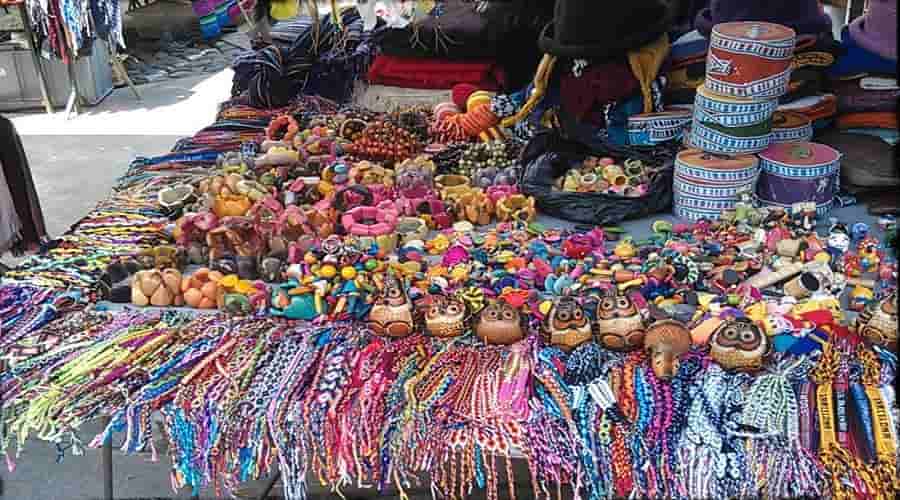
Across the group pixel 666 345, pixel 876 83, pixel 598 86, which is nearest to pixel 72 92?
pixel 598 86

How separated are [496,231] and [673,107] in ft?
2.67

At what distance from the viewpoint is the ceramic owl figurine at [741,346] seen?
5.24ft

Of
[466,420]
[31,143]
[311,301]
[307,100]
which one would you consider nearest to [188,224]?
[311,301]

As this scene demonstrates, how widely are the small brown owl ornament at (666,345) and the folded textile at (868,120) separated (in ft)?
4.13

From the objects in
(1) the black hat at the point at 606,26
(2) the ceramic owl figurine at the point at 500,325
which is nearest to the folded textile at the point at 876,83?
(1) the black hat at the point at 606,26

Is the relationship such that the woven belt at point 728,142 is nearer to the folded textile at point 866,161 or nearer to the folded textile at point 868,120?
Result: the folded textile at point 866,161

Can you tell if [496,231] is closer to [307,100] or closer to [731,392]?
[731,392]

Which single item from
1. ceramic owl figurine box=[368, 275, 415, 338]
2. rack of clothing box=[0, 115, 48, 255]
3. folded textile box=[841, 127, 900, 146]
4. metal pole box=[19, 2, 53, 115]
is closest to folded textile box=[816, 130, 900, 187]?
folded textile box=[841, 127, 900, 146]

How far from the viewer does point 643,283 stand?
191 centimetres

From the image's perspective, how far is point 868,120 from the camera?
2.56 m

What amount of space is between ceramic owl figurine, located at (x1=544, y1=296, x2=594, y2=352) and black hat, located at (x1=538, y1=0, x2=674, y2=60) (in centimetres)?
115

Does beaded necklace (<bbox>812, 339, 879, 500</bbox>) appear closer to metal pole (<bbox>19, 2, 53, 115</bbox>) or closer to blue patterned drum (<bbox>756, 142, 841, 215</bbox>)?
blue patterned drum (<bbox>756, 142, 841, 215</bbox>)

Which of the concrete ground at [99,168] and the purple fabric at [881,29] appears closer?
the purple fabric at [881,29]

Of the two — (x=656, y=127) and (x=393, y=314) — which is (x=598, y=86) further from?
(x=393, y=314)
